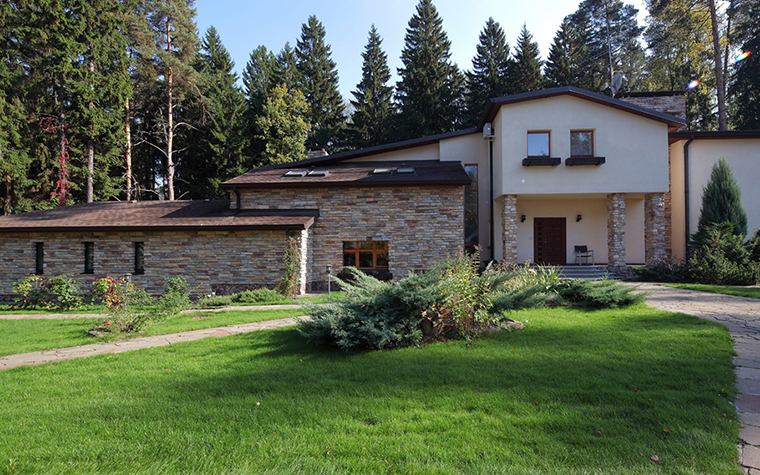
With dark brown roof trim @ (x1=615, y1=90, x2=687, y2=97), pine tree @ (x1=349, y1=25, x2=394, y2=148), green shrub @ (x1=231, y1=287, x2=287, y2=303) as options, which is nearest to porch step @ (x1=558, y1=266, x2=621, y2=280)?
dark brown roof trim @ (x1=615, y1=90, x2=687, y2=97)

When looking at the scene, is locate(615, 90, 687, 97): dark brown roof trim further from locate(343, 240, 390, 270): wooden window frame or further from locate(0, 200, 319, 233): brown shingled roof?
locate(0, 200, 319, 233): brown shingled roof

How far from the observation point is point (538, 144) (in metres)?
15.3

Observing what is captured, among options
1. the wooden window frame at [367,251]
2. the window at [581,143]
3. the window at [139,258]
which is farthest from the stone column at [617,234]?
the window at [139,258]

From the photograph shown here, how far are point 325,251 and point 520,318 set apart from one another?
8.69 metres

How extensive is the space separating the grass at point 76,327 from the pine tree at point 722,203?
15.3m

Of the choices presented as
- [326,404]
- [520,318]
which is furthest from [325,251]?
[326,404]

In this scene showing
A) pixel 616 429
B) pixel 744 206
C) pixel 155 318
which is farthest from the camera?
pixel 744 206

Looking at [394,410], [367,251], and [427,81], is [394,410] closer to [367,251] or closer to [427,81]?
[367,251]

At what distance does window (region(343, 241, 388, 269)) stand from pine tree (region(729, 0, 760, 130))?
27.8 metres

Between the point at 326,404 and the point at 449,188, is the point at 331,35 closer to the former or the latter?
the point at 449,188

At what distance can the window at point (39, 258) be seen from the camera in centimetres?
1377

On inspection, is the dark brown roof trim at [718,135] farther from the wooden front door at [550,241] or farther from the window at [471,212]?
the window at [471,212]

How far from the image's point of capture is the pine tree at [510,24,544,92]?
2845 cm

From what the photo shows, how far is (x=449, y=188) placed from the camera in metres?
14.0
